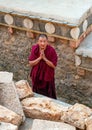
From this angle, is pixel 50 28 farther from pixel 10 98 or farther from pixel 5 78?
pixel 10 98

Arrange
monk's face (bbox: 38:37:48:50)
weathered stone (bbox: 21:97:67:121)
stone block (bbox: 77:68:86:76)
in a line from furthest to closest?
stone block (bbox: 77:68:86:76)
monk's face (bbox: 38:37:48:50)
weathered stone (bbox: 21:97:67:121)

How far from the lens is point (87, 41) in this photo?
516 centimetres

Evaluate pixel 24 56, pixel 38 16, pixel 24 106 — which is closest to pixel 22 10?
pixel 38 16

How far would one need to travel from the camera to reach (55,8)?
5.25m

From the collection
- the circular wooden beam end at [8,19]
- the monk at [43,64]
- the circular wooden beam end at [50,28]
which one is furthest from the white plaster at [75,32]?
the circular wooden beam end at [8,19]

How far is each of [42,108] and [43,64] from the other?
1.51m

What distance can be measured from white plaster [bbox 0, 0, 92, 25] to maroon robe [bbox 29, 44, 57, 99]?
67 centimetres

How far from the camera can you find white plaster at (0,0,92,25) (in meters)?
4.93

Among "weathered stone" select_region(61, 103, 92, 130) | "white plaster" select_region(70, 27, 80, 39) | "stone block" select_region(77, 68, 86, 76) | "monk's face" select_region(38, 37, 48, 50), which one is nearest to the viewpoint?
"weathered stone" select_region(61, 103, 92, 130)

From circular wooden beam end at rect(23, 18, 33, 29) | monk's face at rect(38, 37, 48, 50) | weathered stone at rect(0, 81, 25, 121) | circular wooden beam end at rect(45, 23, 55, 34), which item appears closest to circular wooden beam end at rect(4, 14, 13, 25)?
circular wooden beam end at rect(23, 18, 33, 29)

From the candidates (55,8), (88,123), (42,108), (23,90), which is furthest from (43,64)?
(88,123)

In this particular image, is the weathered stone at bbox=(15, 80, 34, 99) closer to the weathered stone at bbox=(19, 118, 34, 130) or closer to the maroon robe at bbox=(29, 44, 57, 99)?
the weathered stone at bbox=(19, 118, 34, 130)

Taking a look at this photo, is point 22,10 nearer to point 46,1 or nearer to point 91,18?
point 46,1

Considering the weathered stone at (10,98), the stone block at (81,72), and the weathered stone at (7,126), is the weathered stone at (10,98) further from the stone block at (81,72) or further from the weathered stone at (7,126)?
the stone block at (81,72)
